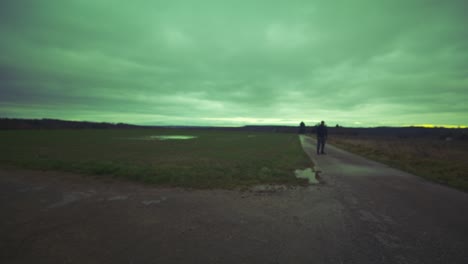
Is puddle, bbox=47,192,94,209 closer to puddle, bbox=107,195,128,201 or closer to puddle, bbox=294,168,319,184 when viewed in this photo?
puddle, bbox=107,195,128,201

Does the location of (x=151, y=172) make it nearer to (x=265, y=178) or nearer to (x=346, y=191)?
(x=265, y=178)

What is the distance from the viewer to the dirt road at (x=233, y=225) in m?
2.94

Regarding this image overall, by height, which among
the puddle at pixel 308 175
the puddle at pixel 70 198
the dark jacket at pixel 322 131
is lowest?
the puddle at pixel 70 198

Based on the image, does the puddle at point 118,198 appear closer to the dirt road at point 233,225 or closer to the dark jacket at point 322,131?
the dirt road at point 233,225

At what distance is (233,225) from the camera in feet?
12.8

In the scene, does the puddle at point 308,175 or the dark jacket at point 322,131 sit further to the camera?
the dark jacket at point 322,131

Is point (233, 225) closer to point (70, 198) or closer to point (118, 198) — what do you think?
point (118, 198)

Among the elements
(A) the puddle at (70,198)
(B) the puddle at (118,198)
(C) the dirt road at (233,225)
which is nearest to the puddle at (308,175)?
(C) the dirt road at (233,225)

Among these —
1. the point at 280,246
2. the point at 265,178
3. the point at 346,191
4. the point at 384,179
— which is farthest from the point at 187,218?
the point at 384,179

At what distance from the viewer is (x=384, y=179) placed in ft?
25.5

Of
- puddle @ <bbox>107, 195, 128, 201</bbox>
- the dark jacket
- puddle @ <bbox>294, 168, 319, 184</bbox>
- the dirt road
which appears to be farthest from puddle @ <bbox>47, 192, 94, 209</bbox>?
the dark jacket

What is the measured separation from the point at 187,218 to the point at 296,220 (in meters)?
2.55

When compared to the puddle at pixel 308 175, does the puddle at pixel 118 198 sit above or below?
below

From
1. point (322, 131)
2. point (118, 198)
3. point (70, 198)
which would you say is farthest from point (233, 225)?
point (322, 131)
